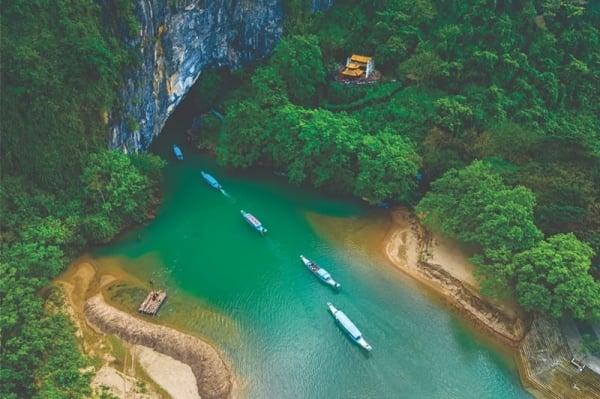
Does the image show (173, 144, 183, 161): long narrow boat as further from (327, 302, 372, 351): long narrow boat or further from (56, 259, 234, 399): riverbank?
(327, 302, 372, 351): long narrow boat

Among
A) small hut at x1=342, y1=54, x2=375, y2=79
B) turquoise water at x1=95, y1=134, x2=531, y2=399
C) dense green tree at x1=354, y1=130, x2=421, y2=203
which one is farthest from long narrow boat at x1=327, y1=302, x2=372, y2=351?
small hut at x1=342, y1=54, x2=375, y2=79

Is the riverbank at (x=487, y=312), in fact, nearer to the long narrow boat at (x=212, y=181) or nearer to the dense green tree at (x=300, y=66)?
the dense green tree at (x=300, y=66)

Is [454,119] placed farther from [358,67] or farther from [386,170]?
[358,67]

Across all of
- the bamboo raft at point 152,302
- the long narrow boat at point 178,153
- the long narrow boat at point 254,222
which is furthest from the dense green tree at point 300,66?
the bamboo raft at point 152,302

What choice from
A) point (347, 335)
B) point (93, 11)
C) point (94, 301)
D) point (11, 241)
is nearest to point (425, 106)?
point (347, 335)

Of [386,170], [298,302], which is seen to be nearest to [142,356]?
[298,302]

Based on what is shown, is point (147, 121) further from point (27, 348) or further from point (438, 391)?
point (438, 391)
